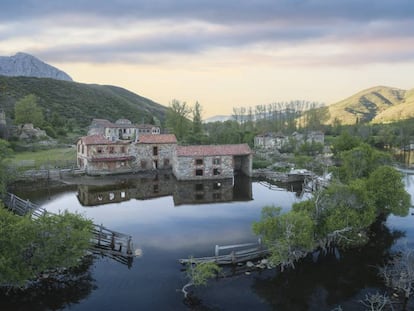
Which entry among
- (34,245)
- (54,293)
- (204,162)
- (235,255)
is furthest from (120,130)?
(34,245)

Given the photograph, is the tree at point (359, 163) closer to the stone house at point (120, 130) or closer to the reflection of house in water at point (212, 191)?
the reflection of house in water at point (212, 191)

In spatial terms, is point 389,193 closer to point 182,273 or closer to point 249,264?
point 249,264

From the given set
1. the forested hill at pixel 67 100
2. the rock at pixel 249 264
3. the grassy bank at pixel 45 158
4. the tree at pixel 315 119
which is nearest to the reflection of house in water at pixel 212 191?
the rock at pixel 249 264

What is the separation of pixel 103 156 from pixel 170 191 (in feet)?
51.5

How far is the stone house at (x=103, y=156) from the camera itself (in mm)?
49625

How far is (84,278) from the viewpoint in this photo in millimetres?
19703

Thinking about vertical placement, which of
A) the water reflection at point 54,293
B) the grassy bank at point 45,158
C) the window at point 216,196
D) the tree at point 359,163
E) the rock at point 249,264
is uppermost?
the tree at point 359,163

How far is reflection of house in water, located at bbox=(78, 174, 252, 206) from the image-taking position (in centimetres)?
3681

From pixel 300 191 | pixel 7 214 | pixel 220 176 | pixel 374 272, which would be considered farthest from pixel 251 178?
pixel 7 214

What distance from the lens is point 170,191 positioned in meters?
40.6

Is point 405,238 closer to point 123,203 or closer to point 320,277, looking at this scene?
point 320,277

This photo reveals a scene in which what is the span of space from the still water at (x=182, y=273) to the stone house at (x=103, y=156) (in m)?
12.8

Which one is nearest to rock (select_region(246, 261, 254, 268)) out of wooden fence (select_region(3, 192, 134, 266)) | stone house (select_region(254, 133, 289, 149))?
wooden fence (select_region(3, 192, 134, 266))

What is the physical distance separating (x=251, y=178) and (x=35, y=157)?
1491 inches
